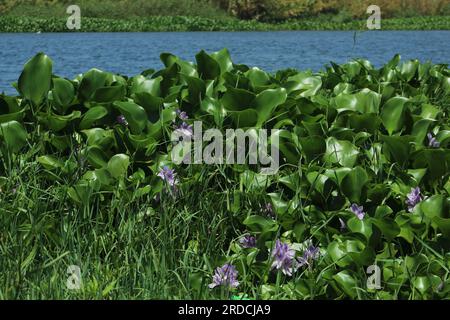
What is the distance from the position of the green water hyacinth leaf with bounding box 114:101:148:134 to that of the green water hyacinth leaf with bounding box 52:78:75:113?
0.94 ft

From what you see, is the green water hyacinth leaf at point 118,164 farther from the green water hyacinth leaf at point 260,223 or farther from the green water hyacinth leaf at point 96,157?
the green water hyacinth leaf at point 260,223

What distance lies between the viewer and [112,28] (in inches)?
1324

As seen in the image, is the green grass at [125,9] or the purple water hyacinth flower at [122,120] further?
the green grass at [125,9]

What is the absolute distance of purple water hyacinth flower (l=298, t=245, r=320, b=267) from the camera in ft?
8.91

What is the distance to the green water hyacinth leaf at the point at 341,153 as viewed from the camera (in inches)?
120

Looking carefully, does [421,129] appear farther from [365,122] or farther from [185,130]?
[185,130]

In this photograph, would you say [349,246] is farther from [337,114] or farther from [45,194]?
[45,194]

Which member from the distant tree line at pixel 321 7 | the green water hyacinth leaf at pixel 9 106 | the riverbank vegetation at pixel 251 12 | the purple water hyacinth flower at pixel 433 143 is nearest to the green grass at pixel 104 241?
the green water hyacinth leaf at pixel 9 106

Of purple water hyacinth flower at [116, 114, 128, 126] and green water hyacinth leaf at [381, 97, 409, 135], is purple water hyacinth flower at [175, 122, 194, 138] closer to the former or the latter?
purple water hyacinth flower at [116, 114, 128, 126]

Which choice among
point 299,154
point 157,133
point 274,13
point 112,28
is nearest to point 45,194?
point 157,133

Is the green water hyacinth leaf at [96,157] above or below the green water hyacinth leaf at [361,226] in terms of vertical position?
above

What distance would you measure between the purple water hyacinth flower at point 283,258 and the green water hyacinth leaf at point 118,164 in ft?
2.38

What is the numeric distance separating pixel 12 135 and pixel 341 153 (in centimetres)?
125

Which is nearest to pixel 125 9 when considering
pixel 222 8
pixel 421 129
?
pixel 222 8
